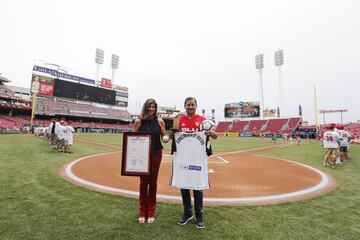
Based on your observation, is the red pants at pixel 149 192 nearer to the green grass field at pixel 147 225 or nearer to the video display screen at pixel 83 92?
the green grass field at pixel 147 225

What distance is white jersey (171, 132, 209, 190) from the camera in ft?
10.9

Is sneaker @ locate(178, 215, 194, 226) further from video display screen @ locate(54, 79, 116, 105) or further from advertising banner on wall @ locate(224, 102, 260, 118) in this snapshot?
advertising banner on wall @ locate(224, 102, 260, 118)

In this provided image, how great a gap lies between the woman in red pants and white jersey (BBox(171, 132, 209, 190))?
0.34m

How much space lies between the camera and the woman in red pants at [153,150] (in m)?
3.44

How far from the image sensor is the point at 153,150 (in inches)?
136

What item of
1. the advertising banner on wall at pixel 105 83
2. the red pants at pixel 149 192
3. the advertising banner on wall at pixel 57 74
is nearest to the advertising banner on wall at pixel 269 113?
the advertising banner on wall at pixel 105 83

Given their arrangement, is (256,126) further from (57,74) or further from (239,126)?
(57,74)

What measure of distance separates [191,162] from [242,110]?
65022 millimetres

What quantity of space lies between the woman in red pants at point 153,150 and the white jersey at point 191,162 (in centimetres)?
34

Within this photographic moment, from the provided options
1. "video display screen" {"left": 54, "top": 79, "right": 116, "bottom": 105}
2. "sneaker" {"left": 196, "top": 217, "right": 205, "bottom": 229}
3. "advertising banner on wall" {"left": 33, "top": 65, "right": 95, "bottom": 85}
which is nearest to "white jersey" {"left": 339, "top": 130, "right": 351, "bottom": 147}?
"sneaker" {"left": 196, "top": 217, "right": 205, "bottom": 229}

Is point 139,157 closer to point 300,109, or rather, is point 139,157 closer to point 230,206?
point 230,206

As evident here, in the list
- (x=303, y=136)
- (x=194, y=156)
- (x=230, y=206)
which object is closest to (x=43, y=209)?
(x=194, y=156)

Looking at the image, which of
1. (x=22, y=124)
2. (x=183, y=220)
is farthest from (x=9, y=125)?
(x=183, y=220)

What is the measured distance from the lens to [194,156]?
3371 mm
